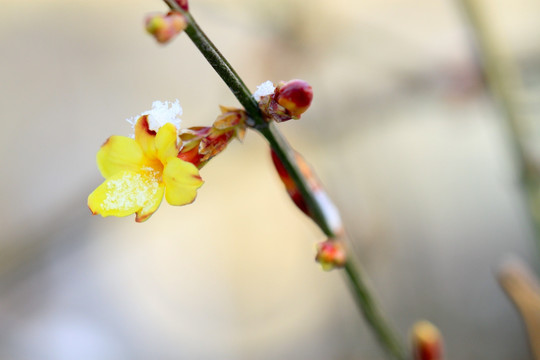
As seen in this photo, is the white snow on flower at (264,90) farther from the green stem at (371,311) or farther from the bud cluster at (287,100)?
the green stem at (371,311)

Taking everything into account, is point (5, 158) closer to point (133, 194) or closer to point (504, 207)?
point (133, 194)

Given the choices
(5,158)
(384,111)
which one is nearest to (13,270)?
(5,158)

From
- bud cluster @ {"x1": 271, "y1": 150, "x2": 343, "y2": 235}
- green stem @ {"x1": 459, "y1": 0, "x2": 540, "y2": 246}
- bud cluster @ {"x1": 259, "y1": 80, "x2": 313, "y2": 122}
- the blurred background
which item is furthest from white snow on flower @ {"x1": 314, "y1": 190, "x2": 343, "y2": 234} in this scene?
the blurred background

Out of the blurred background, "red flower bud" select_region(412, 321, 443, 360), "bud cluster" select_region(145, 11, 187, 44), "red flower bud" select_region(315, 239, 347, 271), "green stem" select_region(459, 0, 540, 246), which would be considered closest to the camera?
"bud cluster" select_region(145, 11, 187, 44)

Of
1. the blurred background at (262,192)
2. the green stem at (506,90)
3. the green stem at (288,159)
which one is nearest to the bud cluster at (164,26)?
the green stem at (288,159)

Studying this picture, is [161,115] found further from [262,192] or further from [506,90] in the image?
[262,192]

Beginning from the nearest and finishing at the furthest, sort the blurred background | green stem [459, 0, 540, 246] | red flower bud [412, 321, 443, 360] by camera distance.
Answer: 1. red flower bud [412, 321, 443, 360]
2. green stem [459, 0, 540, 246]
3. the blurred background

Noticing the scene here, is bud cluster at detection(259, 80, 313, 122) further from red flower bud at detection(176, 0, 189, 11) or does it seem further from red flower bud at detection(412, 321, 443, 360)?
red flower bud at detection(412, 321, 443, 360)
